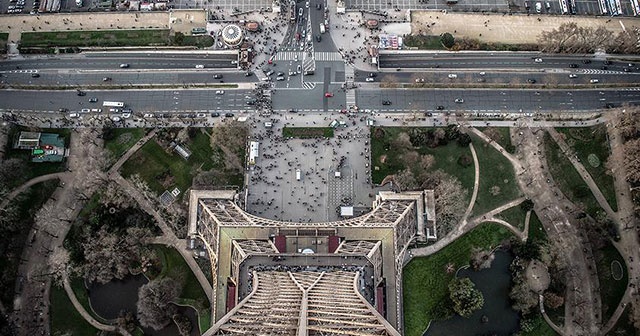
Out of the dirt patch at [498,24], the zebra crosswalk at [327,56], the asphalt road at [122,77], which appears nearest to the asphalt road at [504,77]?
the zebra crosswalk at [327,56]

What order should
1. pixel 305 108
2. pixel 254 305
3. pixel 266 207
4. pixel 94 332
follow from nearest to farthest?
pixel 254 305 → pixel 94 332 → pixel 266 207 → pixel 305 108

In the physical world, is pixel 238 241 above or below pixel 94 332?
above

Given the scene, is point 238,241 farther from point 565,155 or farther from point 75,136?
point 565,155

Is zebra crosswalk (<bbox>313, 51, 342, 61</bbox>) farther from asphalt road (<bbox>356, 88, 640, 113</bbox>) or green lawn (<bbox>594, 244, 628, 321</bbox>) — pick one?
green lawn (<bbox>594, 244, 628, 321</bbox>)

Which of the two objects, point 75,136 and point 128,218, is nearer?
point 128,218

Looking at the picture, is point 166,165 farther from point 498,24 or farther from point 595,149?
point 595,149

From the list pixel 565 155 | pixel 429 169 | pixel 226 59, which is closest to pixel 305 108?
pixel 226 59

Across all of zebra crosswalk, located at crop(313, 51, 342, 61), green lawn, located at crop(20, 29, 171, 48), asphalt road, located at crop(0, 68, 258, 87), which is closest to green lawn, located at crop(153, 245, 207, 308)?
asphalt road, located at crop(0, 68, 258, 87)
